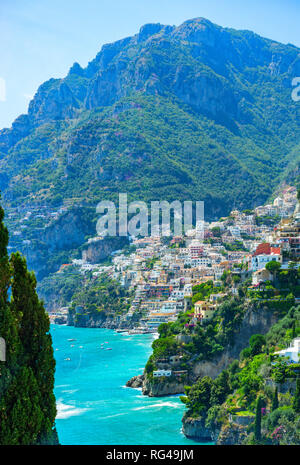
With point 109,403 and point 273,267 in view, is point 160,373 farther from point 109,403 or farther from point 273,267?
point 273,267

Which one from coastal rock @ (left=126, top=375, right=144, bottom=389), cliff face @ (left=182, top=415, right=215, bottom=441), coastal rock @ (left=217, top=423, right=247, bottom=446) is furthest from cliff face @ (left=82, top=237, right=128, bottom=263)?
coastal rock @ (left=217, top=423, right=247, bottom=446)

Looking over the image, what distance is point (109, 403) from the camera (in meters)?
32.0

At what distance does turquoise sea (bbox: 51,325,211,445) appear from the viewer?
85.1 ft

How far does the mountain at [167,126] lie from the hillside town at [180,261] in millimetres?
20656

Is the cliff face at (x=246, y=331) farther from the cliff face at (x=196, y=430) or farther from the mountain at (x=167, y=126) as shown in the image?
the mountain at (x=167, y=126)

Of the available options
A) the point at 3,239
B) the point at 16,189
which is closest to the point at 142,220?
the point at 16,189

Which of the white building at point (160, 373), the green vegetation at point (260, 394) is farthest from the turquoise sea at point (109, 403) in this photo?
the green vegetation at point (260, 394)

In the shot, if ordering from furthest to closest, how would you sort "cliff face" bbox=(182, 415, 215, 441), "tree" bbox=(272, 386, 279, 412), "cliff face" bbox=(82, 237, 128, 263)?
"cliff face" bbox=(82, 237, 128, 263)
"cliff face" bbox=(182, 415, 215, 441)
"tree" bbox=(272, 386, 279, 412)

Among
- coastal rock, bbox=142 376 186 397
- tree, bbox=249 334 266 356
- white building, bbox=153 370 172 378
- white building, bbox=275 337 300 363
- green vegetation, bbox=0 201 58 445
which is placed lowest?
coastal rock, bbox=142 376 186 397

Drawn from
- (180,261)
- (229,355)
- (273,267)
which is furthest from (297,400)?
(180,261)

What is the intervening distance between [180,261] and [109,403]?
37.1 metres

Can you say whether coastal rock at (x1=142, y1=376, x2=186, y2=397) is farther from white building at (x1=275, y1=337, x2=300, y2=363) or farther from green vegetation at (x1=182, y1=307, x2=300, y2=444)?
white building at (x1=275, y1=337, x2=300, y2=363)

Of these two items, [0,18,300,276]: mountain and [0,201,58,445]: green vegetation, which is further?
[0,18,300,276]: mountain

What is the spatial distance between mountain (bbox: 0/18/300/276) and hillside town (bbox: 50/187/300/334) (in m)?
20.7
